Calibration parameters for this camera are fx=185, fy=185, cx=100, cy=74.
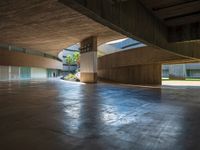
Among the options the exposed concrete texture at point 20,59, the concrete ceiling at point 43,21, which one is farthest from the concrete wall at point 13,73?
the concrete ceiling at point 43,21

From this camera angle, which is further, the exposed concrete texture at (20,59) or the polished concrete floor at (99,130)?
the exposed concrete texture at (20,59)

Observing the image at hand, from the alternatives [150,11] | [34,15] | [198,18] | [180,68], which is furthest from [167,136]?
[180,68]

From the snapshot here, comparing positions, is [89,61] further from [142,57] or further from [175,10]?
[175,10]

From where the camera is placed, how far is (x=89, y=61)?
24.9m

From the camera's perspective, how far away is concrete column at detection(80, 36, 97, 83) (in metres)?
24.3

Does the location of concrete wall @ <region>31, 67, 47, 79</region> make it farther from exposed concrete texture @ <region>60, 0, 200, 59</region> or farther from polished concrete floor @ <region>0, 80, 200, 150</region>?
polished concrete floor @ <region>0, 80, 200, 150</region>

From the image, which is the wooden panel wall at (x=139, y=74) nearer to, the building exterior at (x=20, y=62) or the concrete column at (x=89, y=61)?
the concrete column at (x=89, y=61)

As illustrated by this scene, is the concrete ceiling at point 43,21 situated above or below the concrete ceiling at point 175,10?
above

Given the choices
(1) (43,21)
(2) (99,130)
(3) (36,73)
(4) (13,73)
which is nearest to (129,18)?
(2) (99,130)

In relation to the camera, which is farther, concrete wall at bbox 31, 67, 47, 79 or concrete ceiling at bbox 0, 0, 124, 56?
concrete wall at bbox 31, 67, 47, 79

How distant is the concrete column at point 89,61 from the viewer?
24.3m

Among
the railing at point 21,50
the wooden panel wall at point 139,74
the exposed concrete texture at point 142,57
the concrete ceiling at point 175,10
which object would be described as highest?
the railing at point 21,50

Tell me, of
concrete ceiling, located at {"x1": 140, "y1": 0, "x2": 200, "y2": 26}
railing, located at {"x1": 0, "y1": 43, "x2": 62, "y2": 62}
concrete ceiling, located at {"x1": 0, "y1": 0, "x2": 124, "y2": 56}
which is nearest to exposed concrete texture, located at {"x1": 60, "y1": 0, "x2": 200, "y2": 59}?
concrete ceiling, located at {"x1": 140, "y1": 0, "x2": 200, "y2": 26}

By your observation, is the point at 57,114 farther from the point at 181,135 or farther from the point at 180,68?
the point at 180,68
